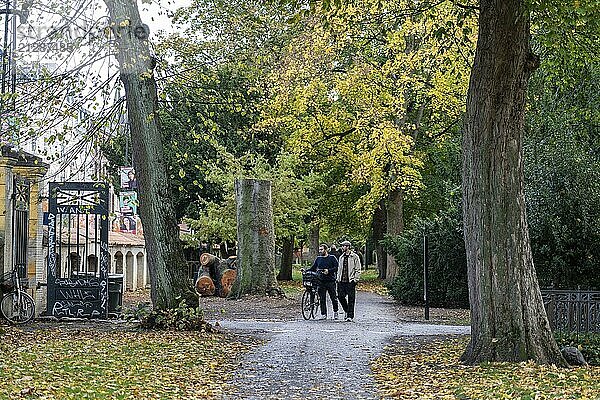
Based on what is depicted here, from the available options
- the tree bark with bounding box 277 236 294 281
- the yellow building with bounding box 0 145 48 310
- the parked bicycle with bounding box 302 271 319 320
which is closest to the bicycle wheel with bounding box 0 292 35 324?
the yellow building with bounding box 0 145 48 310

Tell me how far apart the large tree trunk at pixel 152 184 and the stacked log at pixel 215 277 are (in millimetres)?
15893

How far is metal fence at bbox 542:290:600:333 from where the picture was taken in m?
15.9

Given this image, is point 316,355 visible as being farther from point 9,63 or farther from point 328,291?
point 9,63

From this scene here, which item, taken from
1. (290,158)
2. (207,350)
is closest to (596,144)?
(207,350)

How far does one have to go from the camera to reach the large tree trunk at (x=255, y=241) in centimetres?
3105

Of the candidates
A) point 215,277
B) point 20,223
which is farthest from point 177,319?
point 215,277

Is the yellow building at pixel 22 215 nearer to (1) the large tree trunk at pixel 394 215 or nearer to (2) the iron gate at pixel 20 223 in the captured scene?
(2) the iron gate at pixel 20 223

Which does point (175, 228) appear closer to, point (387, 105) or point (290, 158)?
point (387, 105)

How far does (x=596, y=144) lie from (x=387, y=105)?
11034 millimetres

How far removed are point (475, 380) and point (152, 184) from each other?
8.41 metres

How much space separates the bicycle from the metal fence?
10.9 metres

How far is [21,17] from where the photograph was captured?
17453mm

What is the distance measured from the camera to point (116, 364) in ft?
43.4

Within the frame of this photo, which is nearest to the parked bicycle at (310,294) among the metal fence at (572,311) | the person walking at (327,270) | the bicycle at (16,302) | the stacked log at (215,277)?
the person walking at (327,270)
